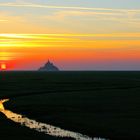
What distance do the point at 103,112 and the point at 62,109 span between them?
6639 mm

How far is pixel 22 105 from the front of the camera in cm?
5581

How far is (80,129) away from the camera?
34.4 m

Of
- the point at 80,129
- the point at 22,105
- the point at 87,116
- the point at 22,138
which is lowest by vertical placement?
the point at 22,138

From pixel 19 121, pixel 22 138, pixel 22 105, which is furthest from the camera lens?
pixel 22 105

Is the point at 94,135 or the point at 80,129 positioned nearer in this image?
the point at 94,135

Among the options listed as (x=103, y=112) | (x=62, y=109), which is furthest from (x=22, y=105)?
(x=103, y=112)

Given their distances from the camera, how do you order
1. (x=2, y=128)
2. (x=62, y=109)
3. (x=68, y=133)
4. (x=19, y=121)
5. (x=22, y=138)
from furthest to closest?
(x=62, y=109) < (x=19, y=121) < (x=2, y=128) < (x=68, y=133) < (x=22, y=138)

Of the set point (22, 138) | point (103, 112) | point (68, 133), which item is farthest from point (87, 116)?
point (22, 138)

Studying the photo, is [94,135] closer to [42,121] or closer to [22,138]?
[22,138]

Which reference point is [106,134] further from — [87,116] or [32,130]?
[87,116]

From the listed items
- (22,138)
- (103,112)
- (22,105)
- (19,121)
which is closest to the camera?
(22,138)

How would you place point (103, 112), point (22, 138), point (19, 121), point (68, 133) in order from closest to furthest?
point (22, 138) < point (68, 133) < point (19, 121) < point (103, 112)

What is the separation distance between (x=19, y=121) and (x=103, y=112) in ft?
37.1

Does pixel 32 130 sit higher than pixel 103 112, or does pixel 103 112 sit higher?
pixel 103 112
